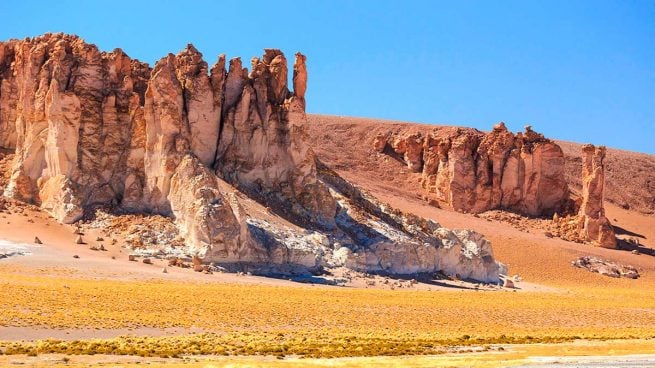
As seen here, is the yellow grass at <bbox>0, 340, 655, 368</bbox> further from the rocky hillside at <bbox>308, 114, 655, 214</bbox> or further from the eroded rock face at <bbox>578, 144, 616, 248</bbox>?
the rocky hillside at <bbox>308, 114, 655, 214</bbox>

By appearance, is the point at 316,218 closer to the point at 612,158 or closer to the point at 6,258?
the point at 6,258

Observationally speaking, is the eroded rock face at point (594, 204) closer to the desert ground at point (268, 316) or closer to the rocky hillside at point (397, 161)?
the rocky hillside at point (397, 161)

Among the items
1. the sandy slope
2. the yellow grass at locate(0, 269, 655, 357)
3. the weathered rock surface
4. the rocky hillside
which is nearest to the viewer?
the yellow grass at locate(0, 269, 655, 357)

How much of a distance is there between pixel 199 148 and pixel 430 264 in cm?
1610

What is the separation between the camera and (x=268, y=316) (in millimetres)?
35469

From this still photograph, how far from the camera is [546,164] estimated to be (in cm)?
8994

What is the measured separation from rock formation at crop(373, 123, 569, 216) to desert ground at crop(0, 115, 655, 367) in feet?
68.1

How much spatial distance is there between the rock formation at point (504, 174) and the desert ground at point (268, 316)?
68.1 feet

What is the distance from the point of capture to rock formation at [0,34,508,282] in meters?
49.7

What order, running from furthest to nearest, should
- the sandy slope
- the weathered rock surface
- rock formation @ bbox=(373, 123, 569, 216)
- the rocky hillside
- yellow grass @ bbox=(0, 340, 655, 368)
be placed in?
the rocky hillside → rock formation @ bbox=(373, 123, 569, 216) → the weathered rock surface → the sandy slope → yellow grass @ bbox=(0, 340, 655, 368)

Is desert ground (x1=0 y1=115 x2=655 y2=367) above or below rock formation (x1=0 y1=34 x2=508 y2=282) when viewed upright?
below

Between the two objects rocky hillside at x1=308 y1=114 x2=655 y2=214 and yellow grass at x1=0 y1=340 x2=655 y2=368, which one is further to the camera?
rocky hillside at x1=308 y1=114 x2=655 y2=214

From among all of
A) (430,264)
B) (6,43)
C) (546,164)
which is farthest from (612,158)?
(6,43)

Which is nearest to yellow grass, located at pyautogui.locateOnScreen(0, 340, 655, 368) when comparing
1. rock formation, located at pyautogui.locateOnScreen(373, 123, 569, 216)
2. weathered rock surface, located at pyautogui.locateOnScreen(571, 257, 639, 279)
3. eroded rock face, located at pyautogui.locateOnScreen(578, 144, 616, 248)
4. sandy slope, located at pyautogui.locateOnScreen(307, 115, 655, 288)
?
sandy slope, located at pyautogui.locateOnScreen(307, 115, 655, 288)
